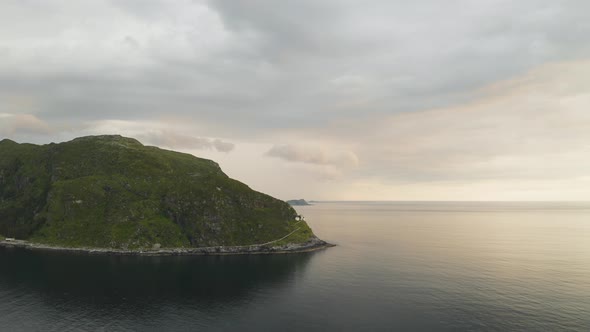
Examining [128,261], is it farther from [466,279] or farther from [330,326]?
[466,279]

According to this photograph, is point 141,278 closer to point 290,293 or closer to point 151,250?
point 151,250

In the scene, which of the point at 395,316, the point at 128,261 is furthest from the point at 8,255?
the point at 395,316

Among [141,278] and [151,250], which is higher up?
[151,250]

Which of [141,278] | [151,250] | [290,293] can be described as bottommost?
[290,293]

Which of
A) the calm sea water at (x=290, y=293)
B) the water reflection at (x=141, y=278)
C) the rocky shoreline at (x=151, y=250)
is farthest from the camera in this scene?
the rocky shoreline at (x=151, y=250)

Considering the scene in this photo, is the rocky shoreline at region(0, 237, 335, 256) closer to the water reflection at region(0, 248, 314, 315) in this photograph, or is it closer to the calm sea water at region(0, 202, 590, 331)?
the water reflection at region(0, 248, 314, 315)

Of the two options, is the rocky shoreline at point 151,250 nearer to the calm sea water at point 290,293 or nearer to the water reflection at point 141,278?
the water reflection at point 141,278

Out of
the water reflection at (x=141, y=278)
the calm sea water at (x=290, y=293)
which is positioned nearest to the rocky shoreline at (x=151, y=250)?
the water reflection at (x=141, y=278)

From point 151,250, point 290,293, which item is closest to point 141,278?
point 151,250
